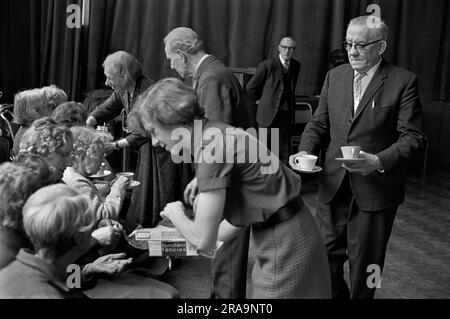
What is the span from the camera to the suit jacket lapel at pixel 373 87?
8.90 ft

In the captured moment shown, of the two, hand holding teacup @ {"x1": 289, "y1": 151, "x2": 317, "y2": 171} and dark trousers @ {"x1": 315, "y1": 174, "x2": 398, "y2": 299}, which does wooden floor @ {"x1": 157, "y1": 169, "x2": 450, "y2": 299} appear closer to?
dark trousers @ {"x1": 315, "y1": 174, "x2": 398, "y2": 299}

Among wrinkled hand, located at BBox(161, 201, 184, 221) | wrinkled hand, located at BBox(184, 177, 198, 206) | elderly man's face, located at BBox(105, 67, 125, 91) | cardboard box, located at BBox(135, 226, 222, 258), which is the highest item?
elderly man's face, located at BBox(105, 67, 125, 91)

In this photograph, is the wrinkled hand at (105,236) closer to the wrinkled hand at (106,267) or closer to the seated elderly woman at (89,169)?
the wrinkled hand at (106,267)

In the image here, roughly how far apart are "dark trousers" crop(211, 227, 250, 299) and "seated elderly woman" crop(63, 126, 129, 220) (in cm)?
61

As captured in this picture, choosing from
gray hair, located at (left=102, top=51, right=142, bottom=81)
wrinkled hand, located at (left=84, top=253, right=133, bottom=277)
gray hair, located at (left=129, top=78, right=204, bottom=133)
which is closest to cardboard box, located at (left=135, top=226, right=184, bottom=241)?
wrinkled hand, located at (left=84, top=253, right=133, bottom=277)

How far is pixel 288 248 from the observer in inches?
77.4

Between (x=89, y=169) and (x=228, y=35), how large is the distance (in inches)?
198

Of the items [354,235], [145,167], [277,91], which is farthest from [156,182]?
[277,91]

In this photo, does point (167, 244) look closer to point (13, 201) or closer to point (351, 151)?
point (13, 201)

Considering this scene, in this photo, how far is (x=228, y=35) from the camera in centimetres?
762

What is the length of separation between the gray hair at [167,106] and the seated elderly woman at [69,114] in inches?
57.2

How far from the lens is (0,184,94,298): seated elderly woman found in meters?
1.66

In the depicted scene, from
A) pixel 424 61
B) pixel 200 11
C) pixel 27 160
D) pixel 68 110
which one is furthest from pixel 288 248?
pixel 424 61

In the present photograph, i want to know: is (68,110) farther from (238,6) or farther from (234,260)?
(238,6)
